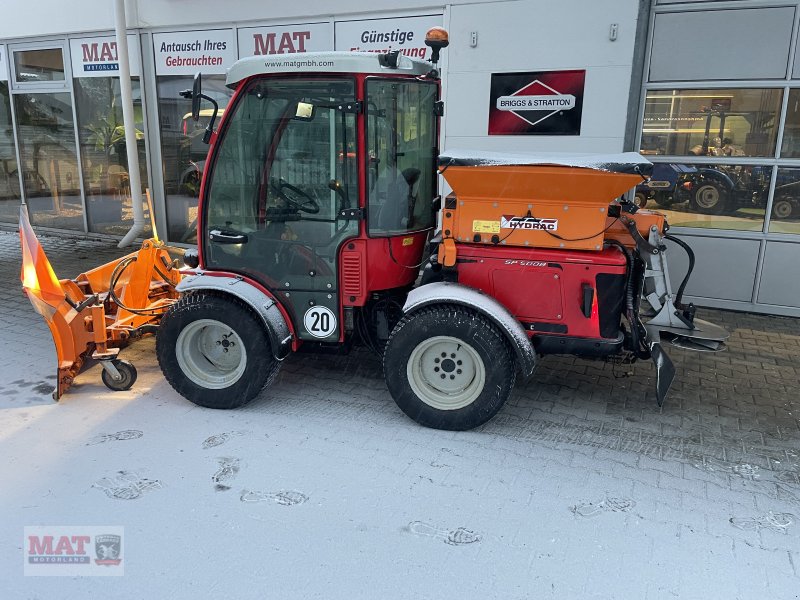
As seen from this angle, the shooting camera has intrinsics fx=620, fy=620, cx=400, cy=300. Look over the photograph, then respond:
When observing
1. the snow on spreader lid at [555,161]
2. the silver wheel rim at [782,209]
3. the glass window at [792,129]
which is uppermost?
the glass window at [792,129]

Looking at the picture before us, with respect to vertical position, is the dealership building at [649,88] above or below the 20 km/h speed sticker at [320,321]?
above

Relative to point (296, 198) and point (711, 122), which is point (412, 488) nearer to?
point (296, 198)

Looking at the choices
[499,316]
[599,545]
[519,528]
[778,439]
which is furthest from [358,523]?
[778,439]

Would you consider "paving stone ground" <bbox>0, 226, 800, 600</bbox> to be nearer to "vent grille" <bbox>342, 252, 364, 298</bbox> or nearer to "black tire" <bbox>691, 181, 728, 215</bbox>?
"vent grille" <bbox>342, 252, 364, 298</bbox>

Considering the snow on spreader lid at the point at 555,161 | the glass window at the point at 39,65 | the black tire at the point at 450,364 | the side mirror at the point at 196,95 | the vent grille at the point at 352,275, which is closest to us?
the snow on spreader lid at the point at 555,161

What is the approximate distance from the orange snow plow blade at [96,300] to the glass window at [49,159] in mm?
6213

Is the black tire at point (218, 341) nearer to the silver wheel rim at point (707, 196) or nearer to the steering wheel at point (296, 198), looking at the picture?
the steering wheel at point (296, 198)

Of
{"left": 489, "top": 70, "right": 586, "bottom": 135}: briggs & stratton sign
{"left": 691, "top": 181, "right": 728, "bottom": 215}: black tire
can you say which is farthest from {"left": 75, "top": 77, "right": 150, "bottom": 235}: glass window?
{"left": 691, "top": 181, "right": 728, "bottom": 215}: black tire

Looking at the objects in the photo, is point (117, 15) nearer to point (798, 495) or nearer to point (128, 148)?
point (128, 148)

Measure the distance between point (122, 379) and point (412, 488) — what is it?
2256 millimetres

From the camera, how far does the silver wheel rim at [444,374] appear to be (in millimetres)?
3629

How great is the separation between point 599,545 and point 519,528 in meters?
0.35

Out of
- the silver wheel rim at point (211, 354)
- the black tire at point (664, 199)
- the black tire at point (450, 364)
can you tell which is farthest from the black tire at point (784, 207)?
the silver wheel rim at point (211, 354)

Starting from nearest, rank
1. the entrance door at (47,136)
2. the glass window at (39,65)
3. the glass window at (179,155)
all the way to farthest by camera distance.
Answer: the glass window at (179,155)
the glass window at (39,65)
the entrance door at (47,136)
